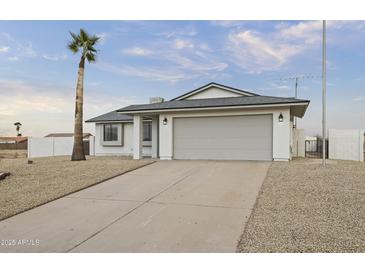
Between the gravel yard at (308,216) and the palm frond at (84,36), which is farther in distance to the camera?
the palm frond at (84,36)

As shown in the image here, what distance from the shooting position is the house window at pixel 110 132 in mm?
18125

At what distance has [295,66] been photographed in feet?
61.0

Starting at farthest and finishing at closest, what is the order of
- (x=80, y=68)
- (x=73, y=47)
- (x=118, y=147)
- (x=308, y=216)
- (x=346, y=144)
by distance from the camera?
(x=118, y=147) → (x=346, y=144) → (x=80, y=68) → (x=73, y=47) → (x=308, y=216)

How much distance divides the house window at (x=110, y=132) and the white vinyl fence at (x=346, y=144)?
1378 centimetres

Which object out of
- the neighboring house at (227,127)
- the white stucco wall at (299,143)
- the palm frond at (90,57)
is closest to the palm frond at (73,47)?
the palm frond at (90,57)

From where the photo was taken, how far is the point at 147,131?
55.4 ft

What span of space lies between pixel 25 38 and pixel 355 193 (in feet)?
42.2

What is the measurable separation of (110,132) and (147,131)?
10.5 feet

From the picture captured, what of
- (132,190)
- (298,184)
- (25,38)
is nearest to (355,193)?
(298,184)

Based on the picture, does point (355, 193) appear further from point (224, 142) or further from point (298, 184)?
point (224, 142)

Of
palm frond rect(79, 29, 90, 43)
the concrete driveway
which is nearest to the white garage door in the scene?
the concrete driveway

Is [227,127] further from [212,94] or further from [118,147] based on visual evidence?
[118,147]

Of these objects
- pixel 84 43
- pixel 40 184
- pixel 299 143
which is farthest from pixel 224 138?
pixel 84 43

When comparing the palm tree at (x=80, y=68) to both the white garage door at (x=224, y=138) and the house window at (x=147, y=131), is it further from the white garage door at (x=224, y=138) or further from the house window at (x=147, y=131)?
the white garage door at (x=224, y=138)
